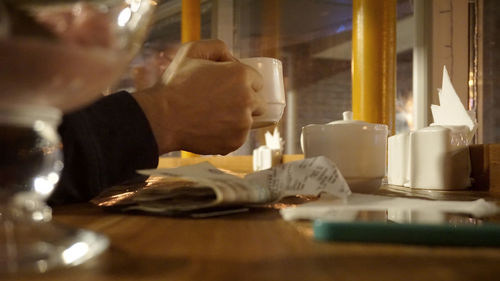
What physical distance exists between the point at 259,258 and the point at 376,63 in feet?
8.20

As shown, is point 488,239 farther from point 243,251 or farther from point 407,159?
point 407,159

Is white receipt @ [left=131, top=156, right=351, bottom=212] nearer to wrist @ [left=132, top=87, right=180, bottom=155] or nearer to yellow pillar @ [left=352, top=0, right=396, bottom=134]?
wrist @ [left=132, top=87, right=180, bottom=155]

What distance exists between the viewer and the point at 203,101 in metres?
0.95

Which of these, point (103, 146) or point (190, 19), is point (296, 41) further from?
point (103, 146)

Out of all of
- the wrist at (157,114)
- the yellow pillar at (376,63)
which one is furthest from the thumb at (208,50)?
the yellow pillar at (376,63)

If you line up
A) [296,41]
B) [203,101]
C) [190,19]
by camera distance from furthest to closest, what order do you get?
[296,41], [190,19], [203,101]

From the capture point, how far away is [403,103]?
391cm

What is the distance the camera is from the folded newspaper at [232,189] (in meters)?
0.54

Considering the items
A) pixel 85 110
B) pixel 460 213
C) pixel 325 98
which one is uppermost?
Result: pixel 325 98

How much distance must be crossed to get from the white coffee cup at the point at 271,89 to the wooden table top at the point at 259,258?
528 millimetres

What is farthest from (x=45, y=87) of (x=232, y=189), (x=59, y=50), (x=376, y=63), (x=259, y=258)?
(x=376, y=63)

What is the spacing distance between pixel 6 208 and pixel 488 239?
0.39 meters

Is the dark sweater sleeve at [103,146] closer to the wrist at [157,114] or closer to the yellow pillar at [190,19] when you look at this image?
the wrist at [157,114]

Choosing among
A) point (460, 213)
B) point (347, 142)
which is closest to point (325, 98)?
point (347, 142)
